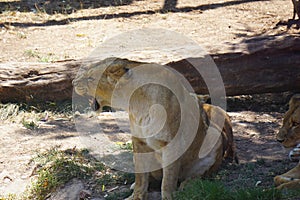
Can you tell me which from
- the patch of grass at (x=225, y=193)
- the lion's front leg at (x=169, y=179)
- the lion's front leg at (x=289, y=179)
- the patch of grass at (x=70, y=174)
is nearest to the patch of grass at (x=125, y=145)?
the patch of grass at (x=70, y=174)

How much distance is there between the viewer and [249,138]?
642 cm

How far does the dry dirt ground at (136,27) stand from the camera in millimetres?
5816

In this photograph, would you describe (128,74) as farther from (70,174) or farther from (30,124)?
(30,124)

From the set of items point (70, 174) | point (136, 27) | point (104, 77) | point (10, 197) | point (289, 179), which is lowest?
point (10, 197)

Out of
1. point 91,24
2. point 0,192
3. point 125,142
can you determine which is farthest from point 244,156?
point 91,24

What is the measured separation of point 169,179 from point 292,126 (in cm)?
129

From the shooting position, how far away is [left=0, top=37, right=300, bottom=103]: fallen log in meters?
7.27

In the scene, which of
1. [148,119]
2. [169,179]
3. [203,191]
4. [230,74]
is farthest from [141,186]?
[230,74]

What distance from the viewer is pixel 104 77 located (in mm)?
4172

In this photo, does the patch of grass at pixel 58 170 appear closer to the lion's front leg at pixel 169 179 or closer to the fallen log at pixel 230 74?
the lion's front leg at pixel 169 179

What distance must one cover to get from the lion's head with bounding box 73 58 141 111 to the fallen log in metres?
2.93

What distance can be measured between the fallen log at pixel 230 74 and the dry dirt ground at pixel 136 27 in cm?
23

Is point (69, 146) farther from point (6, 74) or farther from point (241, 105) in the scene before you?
point (241, 105)

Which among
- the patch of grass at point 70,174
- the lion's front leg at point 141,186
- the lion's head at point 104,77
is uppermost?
the lion's head at point 104,77
